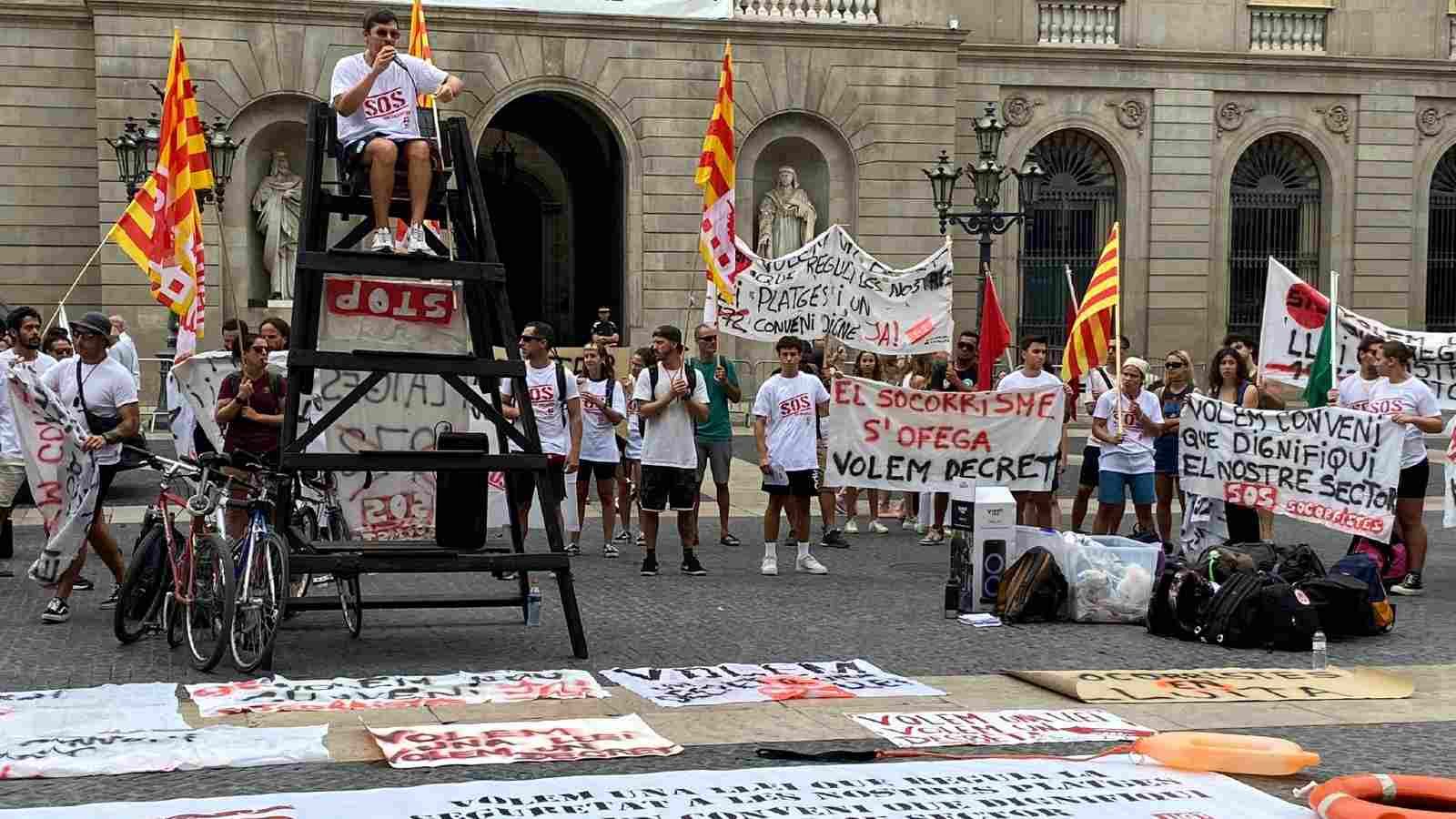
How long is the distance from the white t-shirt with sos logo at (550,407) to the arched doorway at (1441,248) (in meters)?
25.2

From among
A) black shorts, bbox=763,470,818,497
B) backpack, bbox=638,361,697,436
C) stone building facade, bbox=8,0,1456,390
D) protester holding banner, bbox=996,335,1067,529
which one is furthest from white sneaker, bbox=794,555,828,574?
stone building facade, bbox=8,0,1456,390

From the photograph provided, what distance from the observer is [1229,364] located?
13992 millimetres

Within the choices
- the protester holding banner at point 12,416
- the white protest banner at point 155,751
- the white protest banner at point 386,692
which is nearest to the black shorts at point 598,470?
the protester holding banner at point 12,416

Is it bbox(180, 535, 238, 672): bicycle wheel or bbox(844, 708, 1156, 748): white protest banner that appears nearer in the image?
bbox(844, 708, 1156, 748): white protest banner

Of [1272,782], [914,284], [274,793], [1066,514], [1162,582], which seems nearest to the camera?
[274,793]

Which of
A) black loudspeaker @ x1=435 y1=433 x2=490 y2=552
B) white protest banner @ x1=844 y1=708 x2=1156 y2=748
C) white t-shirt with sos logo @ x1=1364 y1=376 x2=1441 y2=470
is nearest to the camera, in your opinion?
white protest banner @ x1=844 y1=708 x2=1156 y2=748

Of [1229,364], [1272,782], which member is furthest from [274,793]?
[1229,364]

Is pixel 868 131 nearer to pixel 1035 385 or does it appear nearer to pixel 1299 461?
pixel 1035 385

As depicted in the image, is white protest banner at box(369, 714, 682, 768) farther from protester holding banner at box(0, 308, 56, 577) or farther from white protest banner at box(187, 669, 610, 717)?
protester holding banner at box(0, 308, 56, 577)

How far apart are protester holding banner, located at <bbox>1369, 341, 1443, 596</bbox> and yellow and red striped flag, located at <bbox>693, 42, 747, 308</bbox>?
6428 millimetres

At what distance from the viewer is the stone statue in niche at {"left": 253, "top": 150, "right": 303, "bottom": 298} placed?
1067 inches

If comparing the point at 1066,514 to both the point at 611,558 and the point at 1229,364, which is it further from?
the point at 611,558

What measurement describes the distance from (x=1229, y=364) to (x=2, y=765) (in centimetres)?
1005

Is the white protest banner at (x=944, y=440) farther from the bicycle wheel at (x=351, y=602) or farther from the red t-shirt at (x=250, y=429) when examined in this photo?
the bicycle wheel at (x=351, y=602)
